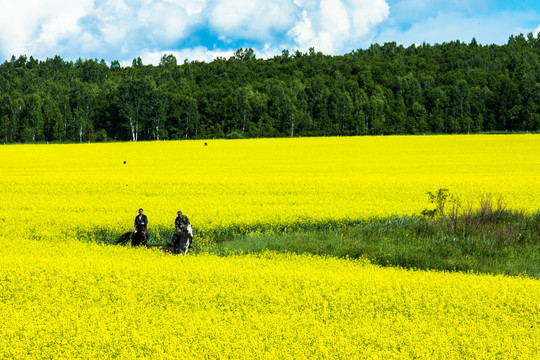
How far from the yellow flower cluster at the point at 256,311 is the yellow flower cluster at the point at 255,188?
5.99 meters

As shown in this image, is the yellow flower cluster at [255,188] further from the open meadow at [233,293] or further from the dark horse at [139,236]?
the dark horse at [139,236]

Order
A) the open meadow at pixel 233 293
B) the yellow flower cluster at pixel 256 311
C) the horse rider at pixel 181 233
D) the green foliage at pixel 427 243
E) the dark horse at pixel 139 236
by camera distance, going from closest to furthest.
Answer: the yellow flower cluster at pixel 256 311 → the open meadow at pixel 233 293 → the green foliage at pixel 427 243 → the horse rider at pixel 181 233 → the dark horse at pixel 139 236

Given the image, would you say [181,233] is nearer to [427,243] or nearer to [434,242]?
[427,243]

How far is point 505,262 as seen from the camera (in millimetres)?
13172

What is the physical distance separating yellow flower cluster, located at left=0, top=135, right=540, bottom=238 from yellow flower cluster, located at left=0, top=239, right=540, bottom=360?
19.7ft

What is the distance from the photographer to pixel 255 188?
25703 mm

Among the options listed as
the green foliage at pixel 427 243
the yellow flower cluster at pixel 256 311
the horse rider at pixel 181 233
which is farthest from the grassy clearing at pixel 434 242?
the yellow flower cluster at pixel 256 311

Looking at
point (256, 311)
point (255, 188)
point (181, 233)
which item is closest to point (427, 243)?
point (181, 233)

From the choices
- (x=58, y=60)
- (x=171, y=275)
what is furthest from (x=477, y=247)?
(x=58, y=60)

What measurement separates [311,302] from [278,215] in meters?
9.52

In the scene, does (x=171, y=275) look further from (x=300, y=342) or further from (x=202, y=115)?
(x=202, y=115)

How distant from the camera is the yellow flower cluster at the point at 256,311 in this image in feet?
22.9

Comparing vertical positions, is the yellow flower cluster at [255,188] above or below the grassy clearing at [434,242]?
above

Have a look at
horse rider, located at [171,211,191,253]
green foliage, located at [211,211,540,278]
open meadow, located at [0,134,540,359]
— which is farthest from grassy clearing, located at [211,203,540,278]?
horse rider, located at [171,211,191,253]
